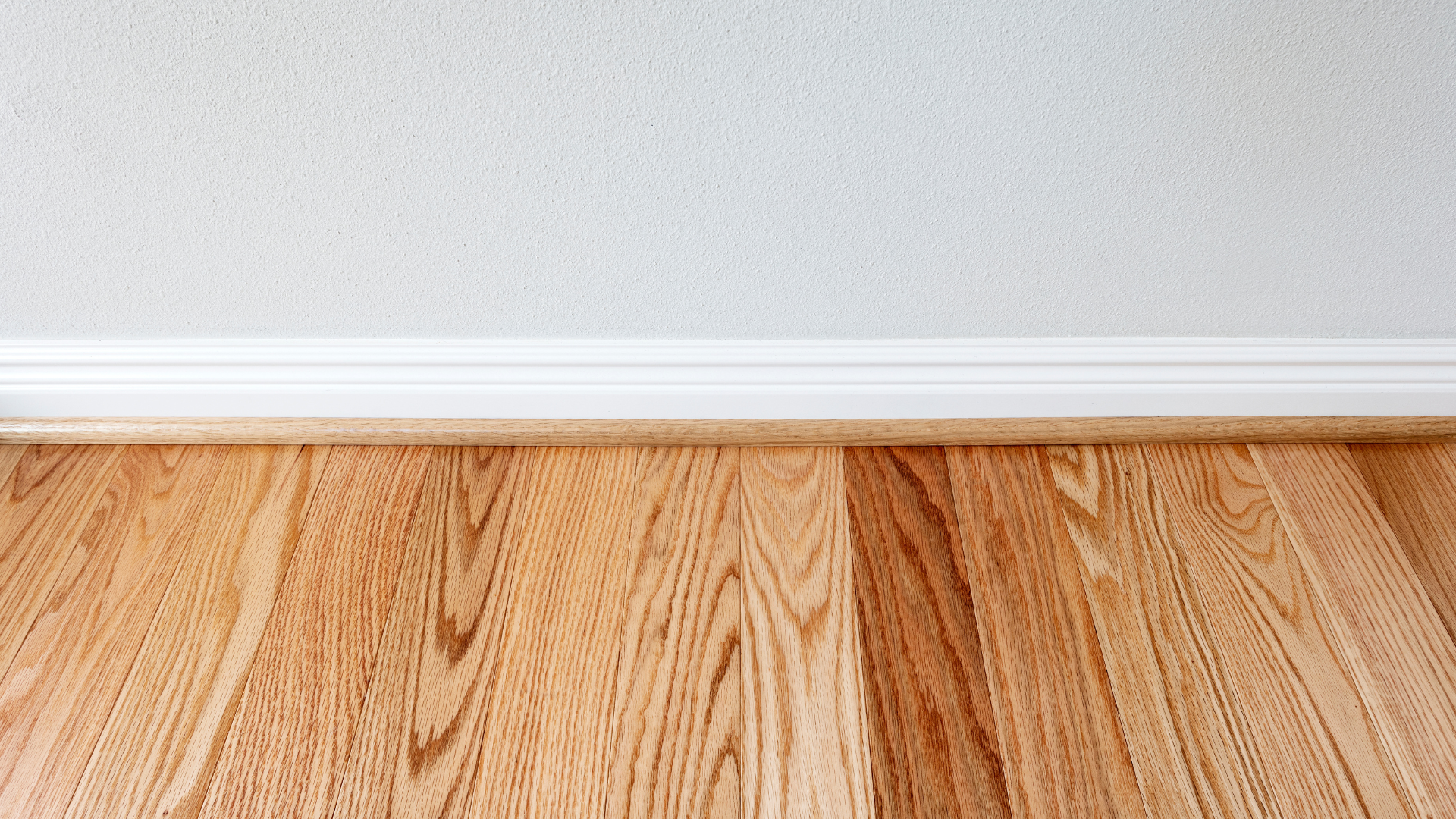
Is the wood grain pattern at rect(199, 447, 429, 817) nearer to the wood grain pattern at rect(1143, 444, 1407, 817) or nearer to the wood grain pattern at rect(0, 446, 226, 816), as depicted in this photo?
the wood grain pattern at rect(0, 446, 226, 816)

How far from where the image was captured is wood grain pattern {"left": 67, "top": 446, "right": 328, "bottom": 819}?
1.88 ft

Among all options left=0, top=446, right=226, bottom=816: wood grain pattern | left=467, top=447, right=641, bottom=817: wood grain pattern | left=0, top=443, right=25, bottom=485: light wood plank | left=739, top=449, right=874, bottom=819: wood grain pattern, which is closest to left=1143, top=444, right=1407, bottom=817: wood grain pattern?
left=739, top=449, right=874, bottom=819: wood grain pattern

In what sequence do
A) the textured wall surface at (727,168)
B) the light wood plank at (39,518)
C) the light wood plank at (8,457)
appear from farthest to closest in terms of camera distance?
the light wood plank at (8,457), the light wood plank at (39,518), the textured wall surface at (727,168)

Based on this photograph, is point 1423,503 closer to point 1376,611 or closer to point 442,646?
point 1376,611

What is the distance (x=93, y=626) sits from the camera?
657 millimetres

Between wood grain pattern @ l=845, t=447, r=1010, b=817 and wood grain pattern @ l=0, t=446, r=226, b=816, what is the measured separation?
0.56 meters

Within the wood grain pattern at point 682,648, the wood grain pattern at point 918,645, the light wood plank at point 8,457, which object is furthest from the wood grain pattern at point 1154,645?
the light wood plank at point 8,457

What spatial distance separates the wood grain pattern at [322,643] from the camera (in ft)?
1.89

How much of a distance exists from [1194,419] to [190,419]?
925 mm

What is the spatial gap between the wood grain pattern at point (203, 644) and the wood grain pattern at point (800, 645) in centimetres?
38

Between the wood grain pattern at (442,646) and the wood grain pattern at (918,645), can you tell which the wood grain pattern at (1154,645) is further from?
the wood grain pattern at (442,646)

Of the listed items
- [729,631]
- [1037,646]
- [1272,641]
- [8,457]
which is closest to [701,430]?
[729,631]

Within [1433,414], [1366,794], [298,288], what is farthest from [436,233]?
[1433,414]

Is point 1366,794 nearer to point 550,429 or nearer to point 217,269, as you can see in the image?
point 550,429
